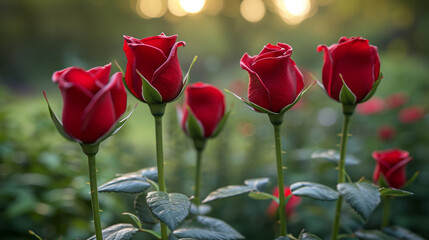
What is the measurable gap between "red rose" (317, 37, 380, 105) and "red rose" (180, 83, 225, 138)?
18cm

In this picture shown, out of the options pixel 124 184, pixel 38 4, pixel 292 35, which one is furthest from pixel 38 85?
pixel 124 184

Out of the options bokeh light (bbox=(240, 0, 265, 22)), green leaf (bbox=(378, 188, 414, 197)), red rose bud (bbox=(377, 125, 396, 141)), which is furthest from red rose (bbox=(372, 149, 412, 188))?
bokeh light (bbox=(240, 0, 265, 22))

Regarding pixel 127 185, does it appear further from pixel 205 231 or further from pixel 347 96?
pixel 347 96

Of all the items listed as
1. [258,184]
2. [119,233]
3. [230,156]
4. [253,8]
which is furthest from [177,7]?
[253,8]

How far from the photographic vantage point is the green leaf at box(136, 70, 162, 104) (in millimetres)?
422

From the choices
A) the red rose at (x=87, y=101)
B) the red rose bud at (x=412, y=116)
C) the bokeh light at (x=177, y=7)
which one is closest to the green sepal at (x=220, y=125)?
the red rose at (x=87, y=101)

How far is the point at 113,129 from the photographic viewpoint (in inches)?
15.7

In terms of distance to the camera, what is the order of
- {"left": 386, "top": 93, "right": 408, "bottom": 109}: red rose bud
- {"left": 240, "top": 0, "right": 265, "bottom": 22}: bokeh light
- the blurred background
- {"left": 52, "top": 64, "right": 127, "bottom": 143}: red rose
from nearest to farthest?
{"left": 52, "top": 64, "right": 127, "bottom": 143}: red rose → the blurred background → {"left": 386, "top": 93, "right": 408, "bottom": 109}: red rose bud → {"left": 240, "top": 0, "right": 265, "bottom": 22}: bokeh light

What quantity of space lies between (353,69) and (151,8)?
578cm

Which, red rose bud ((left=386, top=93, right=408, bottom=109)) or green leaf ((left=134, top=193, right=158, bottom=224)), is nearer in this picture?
green leaf ((left=134, top=193, right=158, bottom=224))

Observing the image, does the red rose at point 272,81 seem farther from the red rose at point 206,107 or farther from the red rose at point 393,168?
the red rose at point 393,168

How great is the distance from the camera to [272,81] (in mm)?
457

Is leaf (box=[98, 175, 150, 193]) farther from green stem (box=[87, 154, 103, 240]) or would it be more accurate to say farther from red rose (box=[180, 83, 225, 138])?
red rose (box=[180, 83, 225, 138])

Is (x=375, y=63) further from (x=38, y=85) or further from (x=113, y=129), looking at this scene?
(x=38, y=85)
